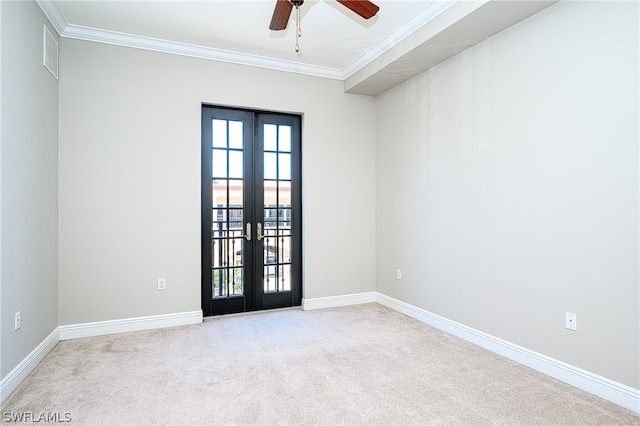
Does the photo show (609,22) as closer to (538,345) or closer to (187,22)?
(538,345)

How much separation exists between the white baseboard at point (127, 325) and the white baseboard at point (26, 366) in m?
0.12

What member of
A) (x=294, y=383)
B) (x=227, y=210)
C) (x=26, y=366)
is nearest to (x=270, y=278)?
(x=227, y=210)

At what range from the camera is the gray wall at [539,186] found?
2252mm

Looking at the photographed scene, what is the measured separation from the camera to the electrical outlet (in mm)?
2489

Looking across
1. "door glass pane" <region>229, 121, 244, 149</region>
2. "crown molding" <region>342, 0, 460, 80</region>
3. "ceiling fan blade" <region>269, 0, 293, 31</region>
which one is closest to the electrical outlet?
"crown molding" <region>342, 0, 460, 80</region>

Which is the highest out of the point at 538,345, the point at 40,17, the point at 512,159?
the point at 40,17

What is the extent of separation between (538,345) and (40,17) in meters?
4.57

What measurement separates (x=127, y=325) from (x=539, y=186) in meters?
3.81

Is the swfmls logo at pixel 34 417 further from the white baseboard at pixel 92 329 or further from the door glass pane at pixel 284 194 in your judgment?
the door glass pane at pixel 284 194

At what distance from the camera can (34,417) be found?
211 centimetres

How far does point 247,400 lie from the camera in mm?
2295

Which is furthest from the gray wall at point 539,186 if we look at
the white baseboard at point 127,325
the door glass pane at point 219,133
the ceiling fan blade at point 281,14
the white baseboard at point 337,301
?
the white baseboard at point 127,325

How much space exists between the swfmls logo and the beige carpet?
2 centimetres

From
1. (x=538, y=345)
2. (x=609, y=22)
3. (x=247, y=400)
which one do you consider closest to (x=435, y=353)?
(x=538, y=345)
